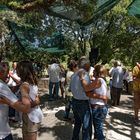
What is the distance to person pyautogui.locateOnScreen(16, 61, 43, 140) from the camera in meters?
4.92

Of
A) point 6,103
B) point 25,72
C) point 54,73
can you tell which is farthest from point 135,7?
point 6,103

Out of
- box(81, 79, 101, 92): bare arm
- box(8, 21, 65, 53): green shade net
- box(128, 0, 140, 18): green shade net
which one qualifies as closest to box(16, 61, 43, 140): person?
box(81, 79, 101, 92): bare arm

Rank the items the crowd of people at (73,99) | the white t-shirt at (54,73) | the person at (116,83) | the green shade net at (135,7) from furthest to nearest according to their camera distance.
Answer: the white t-shirt at (54,73)
the person at (116,83)
the green shade net at (135,7)
the crowd of people at (73,99)

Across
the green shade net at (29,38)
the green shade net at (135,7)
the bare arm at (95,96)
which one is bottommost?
the bare arm at (95,96)

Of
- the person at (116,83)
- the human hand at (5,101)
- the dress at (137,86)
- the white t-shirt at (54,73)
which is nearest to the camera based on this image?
the human hand at (5,101)

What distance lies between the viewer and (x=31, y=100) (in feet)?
16.1

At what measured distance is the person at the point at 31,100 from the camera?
4918mm

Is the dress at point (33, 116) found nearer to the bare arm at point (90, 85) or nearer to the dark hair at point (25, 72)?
the dark hair at point (25, 72)

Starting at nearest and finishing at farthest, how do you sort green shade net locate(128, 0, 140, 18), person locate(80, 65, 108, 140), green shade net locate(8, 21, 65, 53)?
person locate(80, 65, 108, 140) → green shade net locate(128, 0, 140, 18) → green shade net locate(8, 21, 65, 53)

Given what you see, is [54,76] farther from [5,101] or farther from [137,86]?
[5,101]

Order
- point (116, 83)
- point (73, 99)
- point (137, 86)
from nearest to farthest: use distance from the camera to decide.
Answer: point (73, 99) < point (137, 86) < point (116, 83)

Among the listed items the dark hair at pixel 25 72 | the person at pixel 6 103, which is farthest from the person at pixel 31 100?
the person at pixel 6 103

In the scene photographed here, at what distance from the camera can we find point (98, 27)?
18.8 m

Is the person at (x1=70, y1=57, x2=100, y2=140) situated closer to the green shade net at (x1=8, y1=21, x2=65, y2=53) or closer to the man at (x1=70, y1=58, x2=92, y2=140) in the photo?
the man at (x1=70, y1=58, x2=92, y2=140)
